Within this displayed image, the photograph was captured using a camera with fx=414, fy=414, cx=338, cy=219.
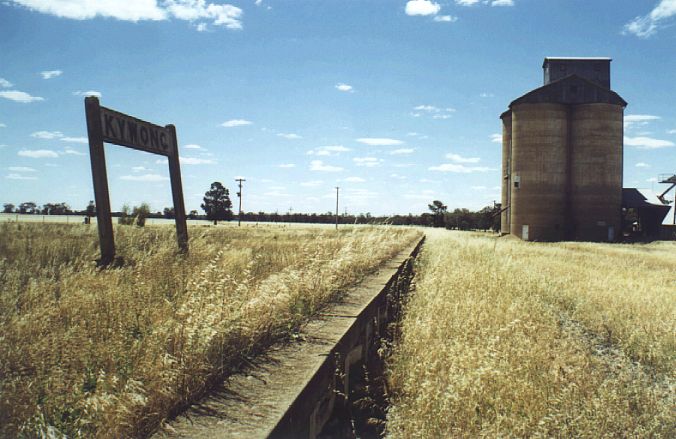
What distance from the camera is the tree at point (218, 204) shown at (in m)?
80.1

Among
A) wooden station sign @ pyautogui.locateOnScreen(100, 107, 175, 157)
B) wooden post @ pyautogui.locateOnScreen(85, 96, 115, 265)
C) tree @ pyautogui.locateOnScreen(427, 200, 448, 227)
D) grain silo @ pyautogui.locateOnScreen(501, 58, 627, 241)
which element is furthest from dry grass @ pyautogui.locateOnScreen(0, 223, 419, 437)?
tree @ pyautogui.locateOnScreen(427, 200, 448, 227)

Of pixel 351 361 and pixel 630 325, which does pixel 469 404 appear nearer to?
pixel 351 361

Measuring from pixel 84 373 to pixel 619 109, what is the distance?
3921 centimetres

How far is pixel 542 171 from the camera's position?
31.9m

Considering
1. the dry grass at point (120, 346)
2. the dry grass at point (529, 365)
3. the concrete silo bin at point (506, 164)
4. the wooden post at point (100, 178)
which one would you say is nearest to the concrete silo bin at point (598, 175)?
the concrete silo bin at point (506, 164)

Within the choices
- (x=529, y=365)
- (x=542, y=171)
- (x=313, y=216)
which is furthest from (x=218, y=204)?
(x=529, y=365)

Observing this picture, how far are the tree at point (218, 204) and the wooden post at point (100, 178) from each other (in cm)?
7677

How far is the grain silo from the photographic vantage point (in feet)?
104

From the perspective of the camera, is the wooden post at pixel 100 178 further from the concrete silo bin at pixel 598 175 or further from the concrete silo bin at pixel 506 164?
the concrete silo bin at pixel 506 164

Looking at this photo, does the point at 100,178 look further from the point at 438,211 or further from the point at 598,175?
the point at 438,211

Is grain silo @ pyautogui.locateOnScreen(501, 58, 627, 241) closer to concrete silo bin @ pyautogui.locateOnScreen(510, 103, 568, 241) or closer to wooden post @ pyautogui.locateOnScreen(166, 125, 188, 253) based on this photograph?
concrete silo bin @ pyautogui.locateOnScreen(510, 103, 568, 241)

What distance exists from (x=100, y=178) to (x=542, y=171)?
32.6 metres

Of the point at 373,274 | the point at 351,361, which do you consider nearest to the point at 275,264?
the point at 373,274

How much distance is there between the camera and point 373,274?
6141 millimetres
